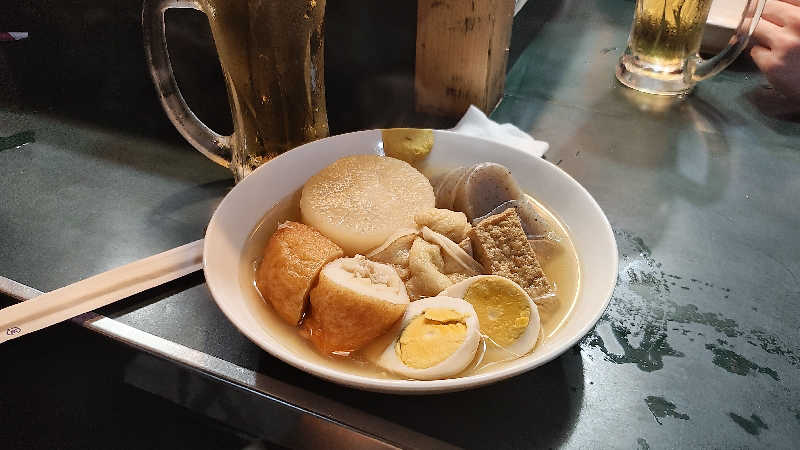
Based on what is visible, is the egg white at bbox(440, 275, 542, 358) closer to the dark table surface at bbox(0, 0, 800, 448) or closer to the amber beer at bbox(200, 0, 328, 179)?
the dark table surface at bbox(0, 0, 800, 448)

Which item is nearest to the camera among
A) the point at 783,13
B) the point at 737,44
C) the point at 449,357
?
the point at 449,357

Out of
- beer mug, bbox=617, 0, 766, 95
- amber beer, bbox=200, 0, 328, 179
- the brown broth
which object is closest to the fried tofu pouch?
the brown broth

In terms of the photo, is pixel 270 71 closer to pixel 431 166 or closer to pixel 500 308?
pixel 431 166

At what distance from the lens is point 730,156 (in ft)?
4.72

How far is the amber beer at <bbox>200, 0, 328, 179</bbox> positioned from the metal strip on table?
1.33 feet

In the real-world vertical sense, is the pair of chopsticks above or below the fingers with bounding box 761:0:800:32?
below

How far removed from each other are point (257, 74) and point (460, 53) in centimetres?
62

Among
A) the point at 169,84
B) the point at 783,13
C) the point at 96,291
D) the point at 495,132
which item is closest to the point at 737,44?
the point at 783,13

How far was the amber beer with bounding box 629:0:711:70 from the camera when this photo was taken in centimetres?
156

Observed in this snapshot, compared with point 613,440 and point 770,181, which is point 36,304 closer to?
point 613,440

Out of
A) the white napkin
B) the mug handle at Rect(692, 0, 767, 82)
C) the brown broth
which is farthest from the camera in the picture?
the mug handle at Rect(692, 0, 767, 82)

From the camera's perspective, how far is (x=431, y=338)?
2.56 ft

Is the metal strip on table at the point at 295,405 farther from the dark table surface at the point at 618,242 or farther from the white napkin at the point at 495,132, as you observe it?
the white napkin at the point at 495,132

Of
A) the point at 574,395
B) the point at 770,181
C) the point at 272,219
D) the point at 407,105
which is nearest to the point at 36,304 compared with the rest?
the point at 272,219
